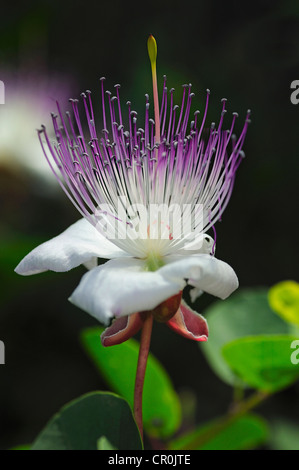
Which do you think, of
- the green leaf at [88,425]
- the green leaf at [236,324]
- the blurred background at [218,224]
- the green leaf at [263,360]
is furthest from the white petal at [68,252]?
the blurred background at [218,224]

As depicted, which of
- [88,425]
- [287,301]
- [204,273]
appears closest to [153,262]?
[204,273]

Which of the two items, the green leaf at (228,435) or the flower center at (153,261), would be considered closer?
the flower center at (153,261)

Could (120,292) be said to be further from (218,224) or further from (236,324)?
(218,224)

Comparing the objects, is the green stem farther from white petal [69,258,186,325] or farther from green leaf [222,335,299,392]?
green leaf [222,335,299,392]

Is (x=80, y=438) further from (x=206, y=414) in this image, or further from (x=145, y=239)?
(x=206, y=414)

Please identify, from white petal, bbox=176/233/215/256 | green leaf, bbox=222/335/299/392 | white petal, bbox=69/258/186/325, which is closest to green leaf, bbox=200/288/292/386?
green leaf, bbox=222/335/299/392

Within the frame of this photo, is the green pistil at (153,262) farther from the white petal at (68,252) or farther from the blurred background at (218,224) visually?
the blurred background at (218,224)
